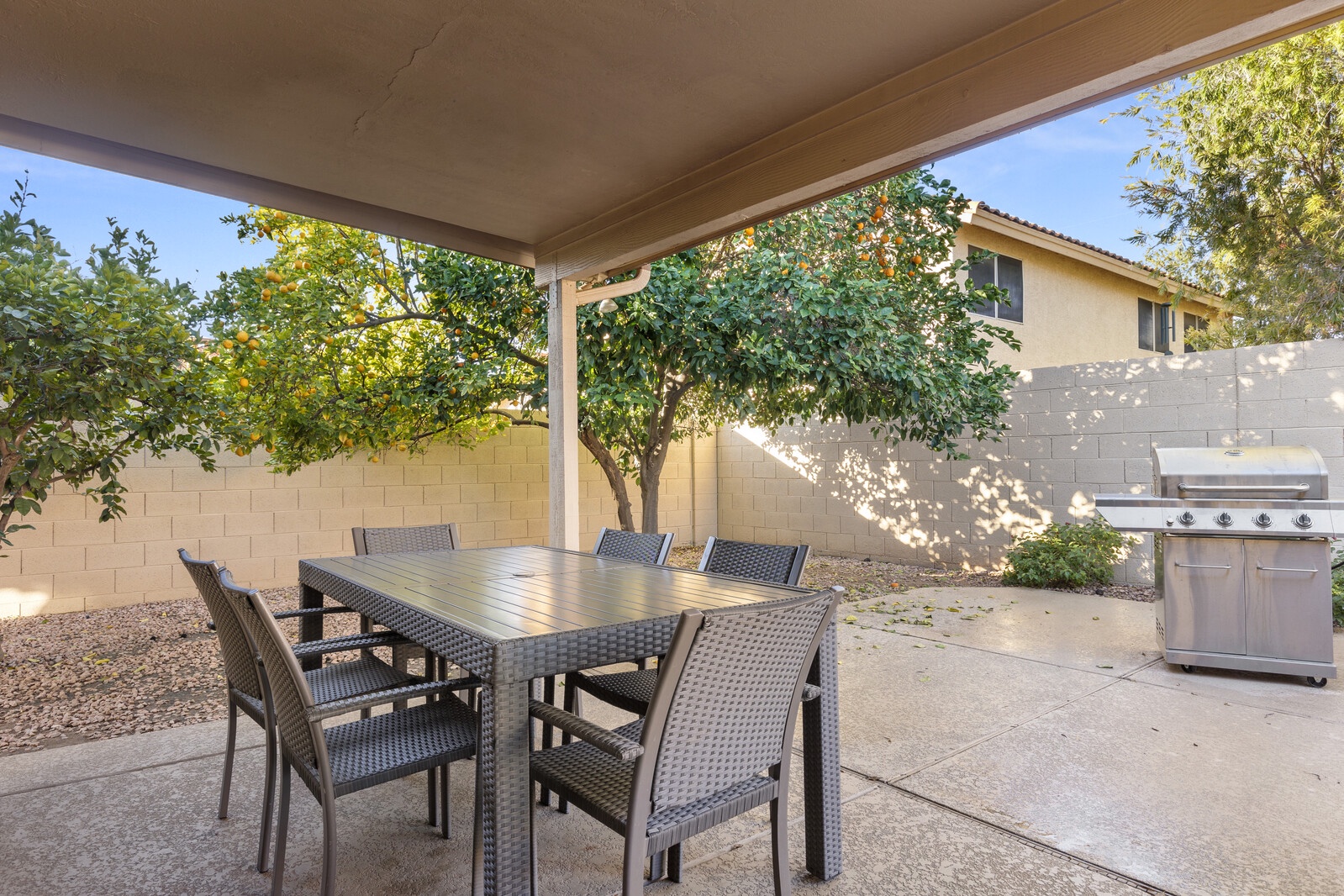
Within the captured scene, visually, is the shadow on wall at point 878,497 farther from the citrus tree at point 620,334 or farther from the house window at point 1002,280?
the house window at point 1002,280

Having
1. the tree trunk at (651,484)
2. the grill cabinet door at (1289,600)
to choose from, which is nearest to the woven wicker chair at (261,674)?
the grill cabinet door at (1289,600)

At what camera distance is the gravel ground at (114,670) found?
3402 mm

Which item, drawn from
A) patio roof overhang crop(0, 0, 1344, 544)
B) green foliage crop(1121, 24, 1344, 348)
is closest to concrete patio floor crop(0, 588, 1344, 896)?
patio roof overhang crop(0, 0, 1344, 544)

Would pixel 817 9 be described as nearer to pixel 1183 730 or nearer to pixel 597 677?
pixel 597 677

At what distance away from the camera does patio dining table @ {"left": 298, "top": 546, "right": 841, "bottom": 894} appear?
1.64 meters

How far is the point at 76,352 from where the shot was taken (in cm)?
345

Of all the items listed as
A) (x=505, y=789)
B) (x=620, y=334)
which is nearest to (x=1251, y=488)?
(x=620, y=334)

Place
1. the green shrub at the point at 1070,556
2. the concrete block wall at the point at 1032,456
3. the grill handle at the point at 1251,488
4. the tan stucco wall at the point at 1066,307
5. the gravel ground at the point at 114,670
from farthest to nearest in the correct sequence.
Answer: the tan stucco wall at the point at 1066,307
the green shrub at the point at 1070,556
the concrete block wall at the point at 1032,456
the grill handle at the point at 1251,488
the gravel ground at the point at 114,670

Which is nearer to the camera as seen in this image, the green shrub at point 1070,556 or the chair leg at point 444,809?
the chair leg at point 444,809

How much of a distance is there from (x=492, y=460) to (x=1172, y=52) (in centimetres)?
639

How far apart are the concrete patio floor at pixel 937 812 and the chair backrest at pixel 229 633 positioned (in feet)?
1.59

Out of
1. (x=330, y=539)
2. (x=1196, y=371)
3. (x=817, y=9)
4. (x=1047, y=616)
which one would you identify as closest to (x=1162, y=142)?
(x=1196, y=371)

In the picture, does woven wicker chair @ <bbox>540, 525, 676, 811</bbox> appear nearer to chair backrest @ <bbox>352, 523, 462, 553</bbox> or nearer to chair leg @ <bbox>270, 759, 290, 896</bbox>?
chair backrest @ <bbox>352, 523, 462, 553</bbox>

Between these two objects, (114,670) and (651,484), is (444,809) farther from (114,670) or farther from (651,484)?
(651,484)
